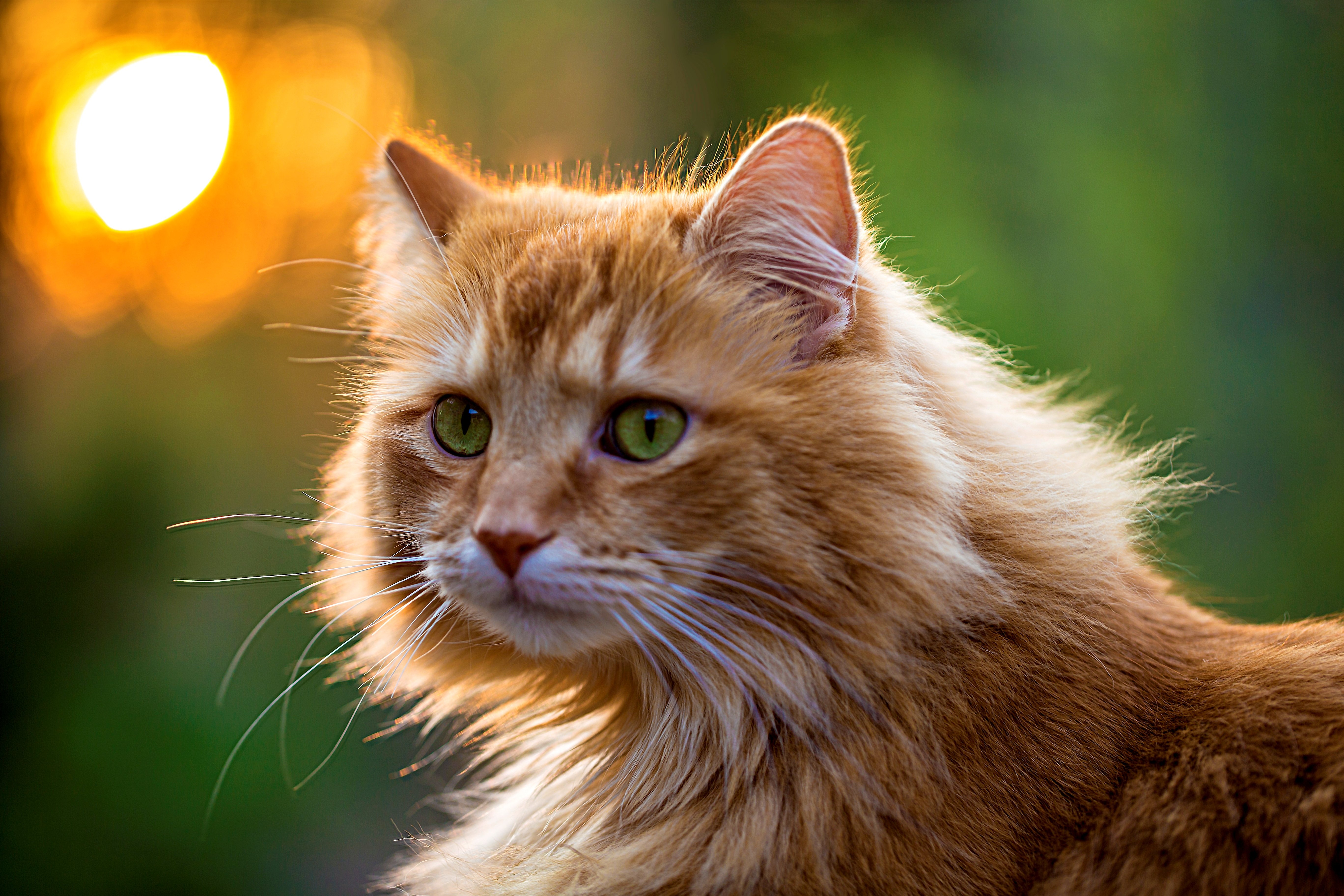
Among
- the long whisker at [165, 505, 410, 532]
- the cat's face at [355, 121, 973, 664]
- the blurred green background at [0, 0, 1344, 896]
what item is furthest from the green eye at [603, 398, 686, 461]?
the blurred green background at [0, 0, 1344, 896]

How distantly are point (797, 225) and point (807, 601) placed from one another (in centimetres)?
50

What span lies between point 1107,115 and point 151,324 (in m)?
3.28

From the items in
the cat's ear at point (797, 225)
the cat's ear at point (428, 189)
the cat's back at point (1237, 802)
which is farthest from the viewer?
the cat's ear at point (428, 189)

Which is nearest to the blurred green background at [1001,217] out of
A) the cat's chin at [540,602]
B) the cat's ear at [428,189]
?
the cat's ear at [428,189]

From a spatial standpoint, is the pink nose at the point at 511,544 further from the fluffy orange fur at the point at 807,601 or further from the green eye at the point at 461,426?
the green eye at the point at 461,426

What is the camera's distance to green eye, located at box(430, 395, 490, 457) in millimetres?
1253

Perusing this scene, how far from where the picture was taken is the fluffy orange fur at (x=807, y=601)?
3.25ft

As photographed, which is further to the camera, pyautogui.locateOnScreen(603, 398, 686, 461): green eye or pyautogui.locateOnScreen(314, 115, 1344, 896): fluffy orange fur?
pyautogui.locateOnScreen(603, 398, 686, 461): green eye

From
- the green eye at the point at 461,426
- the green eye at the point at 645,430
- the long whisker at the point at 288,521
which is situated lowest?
the long whisker at the point at 288,521

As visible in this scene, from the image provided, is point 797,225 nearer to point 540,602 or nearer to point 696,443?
point 696,443

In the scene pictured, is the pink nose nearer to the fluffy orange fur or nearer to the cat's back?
the fluffy orange fur

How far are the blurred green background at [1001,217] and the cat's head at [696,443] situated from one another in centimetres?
169

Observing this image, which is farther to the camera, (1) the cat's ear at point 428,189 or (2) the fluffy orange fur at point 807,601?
(1) the cat's ear at point 428,189

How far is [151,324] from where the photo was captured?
2.74 m
